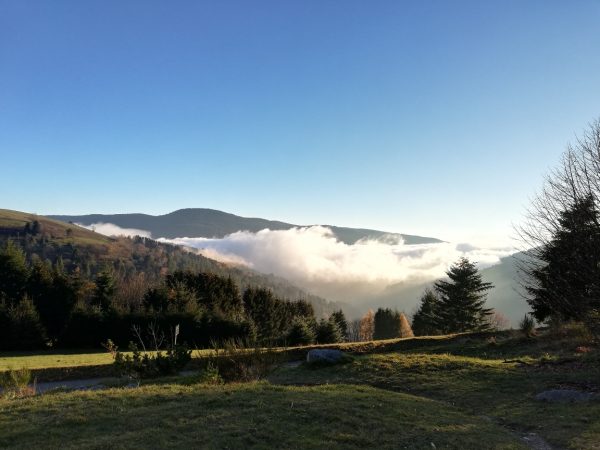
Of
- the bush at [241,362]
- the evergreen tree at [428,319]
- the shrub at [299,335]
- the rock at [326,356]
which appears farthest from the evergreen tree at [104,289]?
the bush at [241,362]

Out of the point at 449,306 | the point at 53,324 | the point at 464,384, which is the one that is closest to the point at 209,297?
the point at 53,324

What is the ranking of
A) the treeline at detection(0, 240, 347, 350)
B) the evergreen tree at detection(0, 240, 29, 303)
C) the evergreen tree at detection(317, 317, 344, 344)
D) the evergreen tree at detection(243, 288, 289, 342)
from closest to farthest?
the treeline at detection(0, 240, 347, 350), the evergreen tree at detection(317, 317, 344, 344), the evergreen tree at detection(0, 240, 29, 303), the evergreen tree at detection(243, 288, 289, 342)

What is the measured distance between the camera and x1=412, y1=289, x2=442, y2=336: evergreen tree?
54619 mm

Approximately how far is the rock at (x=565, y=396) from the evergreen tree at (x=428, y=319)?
40.4 m

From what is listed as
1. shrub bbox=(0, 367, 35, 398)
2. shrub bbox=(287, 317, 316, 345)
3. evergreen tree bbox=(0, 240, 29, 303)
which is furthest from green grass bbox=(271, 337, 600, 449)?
evergreen tree bbox=(0, 240, 29, 303)

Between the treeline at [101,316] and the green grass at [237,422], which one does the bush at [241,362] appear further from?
the treeline at [101,316]

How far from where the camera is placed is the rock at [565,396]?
1174cm

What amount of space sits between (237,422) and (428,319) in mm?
53144

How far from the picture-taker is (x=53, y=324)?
43.3 m

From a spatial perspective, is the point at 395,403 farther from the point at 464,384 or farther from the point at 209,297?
the point at 209,297

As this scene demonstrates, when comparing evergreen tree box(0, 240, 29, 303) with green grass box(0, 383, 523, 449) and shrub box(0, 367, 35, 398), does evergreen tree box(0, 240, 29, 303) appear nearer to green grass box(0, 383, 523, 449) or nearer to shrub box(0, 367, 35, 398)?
shrub box(0, 367, 35, 398)

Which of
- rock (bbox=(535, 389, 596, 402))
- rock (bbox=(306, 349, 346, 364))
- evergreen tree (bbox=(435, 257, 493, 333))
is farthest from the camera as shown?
evergreen tree (bbox=(435, 257, 493, 333))

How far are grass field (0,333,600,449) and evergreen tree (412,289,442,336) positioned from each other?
3923cm

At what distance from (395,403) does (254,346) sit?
20.3ft
